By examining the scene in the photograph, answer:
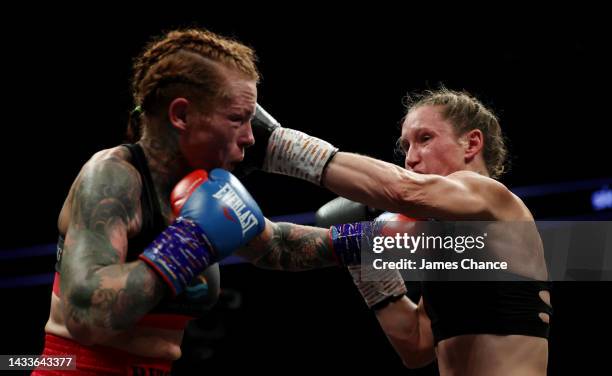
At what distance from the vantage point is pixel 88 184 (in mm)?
1730

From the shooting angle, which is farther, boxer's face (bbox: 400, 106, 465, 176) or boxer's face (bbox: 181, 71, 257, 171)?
boxer's face (bbox: 400, 106, 465, 176)

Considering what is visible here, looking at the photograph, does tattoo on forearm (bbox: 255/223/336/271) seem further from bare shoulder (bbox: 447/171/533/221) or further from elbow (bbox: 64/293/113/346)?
elbow (bbox: 64/293/113/346)

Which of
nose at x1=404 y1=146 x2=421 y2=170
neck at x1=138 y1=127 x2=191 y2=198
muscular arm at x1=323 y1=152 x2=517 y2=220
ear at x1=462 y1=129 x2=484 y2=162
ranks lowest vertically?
neck at x1=138 y1=127 x2=191 y2=198

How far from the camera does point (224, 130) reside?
6.30ft

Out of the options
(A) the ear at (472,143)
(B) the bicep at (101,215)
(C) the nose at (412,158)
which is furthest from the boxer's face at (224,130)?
(A) the ear at (472,143)

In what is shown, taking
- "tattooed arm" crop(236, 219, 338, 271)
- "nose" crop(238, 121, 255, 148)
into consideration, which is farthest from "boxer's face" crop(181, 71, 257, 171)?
"tattooed arm" crop(236, 219, 338, 271)

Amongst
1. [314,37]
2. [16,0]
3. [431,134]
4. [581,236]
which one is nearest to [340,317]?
[581,236]

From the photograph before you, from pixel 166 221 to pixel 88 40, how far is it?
3.92 m

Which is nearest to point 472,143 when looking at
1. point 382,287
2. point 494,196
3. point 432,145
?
point 432,145

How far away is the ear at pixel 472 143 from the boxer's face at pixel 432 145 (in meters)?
0.03

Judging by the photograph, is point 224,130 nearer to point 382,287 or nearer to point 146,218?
point 146,218

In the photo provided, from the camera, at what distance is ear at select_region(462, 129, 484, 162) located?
8.77ft

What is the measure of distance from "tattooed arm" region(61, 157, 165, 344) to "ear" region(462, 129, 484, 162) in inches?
55.1

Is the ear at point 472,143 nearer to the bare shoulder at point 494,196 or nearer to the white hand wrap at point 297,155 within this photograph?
the bare shoulder at point 494,196
